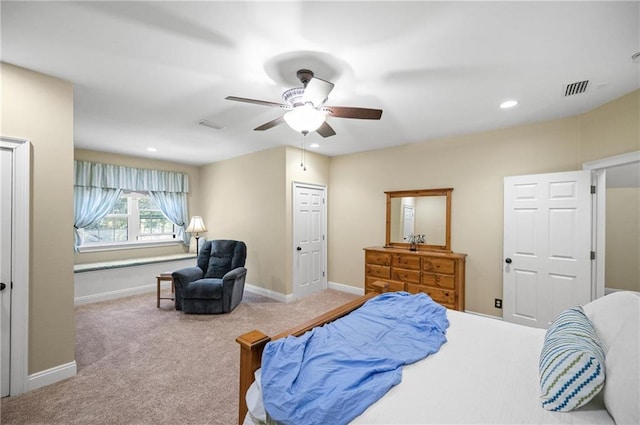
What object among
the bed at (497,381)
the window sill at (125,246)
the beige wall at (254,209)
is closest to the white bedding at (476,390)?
the bed at (497,381)

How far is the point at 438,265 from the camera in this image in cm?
366

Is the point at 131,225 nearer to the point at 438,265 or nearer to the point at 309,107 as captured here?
the point at 309,107

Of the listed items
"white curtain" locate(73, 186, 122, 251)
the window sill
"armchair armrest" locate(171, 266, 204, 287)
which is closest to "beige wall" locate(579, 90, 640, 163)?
"armchair armrest" locate(171, 266, 204, 287)

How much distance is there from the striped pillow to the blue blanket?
1.80ft

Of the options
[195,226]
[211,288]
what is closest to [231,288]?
[211,288]

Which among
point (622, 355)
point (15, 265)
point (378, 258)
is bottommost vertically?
point (378, 258)

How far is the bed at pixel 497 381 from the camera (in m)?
1.07

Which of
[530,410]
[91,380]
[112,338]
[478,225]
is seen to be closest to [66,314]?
[91,380]

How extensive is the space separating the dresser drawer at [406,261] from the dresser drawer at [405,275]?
0.06 m

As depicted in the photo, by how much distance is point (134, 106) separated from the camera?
284 cm

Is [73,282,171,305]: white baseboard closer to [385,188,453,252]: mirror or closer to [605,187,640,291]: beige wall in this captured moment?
[385,188,453,252]: mirror

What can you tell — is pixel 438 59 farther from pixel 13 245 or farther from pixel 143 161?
pixel 143 161

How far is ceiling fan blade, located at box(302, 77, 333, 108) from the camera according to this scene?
1.80 meters

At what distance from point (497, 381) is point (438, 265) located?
2420 mm
